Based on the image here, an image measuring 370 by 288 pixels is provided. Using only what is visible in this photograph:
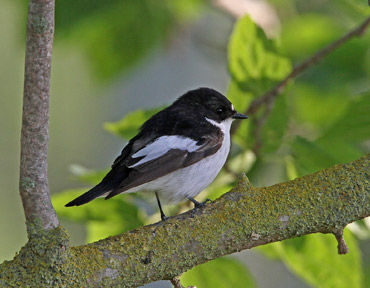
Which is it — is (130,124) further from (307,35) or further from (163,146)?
(307,35)

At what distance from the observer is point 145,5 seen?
11.2 ft

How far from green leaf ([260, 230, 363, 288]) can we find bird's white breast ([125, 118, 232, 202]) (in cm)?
50

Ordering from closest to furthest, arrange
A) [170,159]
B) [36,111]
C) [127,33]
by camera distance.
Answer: [36,111], [170,159], [127,33]

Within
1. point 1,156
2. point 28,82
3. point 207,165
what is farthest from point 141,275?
point 1,156

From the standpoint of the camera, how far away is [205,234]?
2.14 meters

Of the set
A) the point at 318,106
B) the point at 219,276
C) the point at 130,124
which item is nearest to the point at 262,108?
the point at 318,106

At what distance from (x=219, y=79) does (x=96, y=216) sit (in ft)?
14.7

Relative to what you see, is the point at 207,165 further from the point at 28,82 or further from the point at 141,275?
the point at 28,82

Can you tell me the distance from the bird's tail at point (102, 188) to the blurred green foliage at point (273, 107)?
0.08m

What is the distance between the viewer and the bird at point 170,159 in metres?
2.69

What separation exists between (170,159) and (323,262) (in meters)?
0.86

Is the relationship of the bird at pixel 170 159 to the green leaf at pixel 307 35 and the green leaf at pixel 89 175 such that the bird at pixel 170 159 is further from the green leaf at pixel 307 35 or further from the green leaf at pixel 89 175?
the green leaf at pixel 307 35

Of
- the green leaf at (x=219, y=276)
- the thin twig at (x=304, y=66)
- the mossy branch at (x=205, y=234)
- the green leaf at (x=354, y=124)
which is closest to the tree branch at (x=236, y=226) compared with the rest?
the mossy branch at (x=205, y=234)

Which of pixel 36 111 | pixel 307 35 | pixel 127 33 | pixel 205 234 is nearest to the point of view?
pixel 36 111
